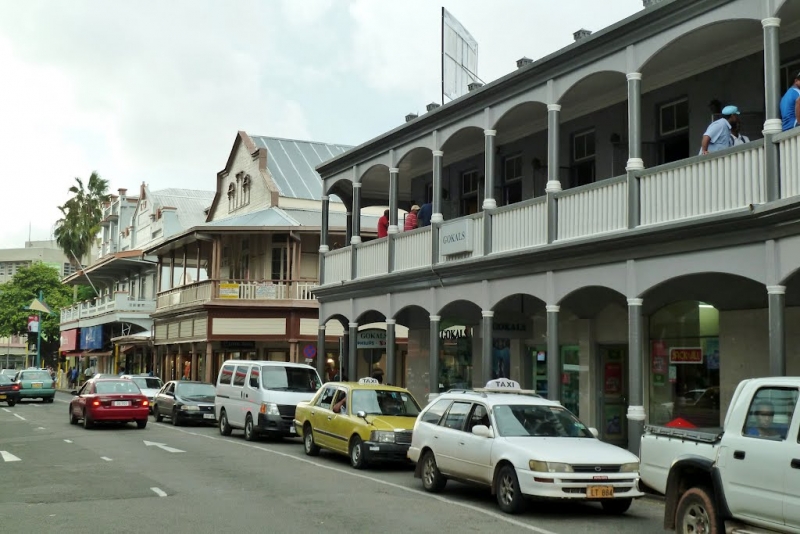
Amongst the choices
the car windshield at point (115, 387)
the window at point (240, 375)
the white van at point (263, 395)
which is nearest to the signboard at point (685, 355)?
the white van at point (263, 395)

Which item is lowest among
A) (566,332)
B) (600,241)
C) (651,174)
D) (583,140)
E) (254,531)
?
(254,531)

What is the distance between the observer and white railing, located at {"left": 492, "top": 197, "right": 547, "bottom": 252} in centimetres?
1878

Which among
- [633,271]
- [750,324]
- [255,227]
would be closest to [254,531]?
[633,271]

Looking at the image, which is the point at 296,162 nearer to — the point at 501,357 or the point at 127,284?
the point at 127,284

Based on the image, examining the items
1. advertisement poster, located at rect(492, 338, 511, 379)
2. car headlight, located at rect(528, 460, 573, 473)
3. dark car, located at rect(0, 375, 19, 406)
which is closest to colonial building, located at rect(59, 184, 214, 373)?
dark car, located at rect(0, 375, 19, 406)

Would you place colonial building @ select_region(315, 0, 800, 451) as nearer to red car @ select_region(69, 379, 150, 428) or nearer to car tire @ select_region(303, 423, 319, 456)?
car tire @ select_region(303, 423, 319, 456)

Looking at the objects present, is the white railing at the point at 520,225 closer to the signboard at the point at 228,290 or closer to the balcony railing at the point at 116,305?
the signboard at the point at 228,290

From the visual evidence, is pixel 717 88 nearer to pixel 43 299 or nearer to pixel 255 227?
pixel 255 227

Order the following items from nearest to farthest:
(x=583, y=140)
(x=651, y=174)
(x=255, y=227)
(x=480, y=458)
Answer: (x=480, y=458) < (x=651, y=174) < (x=583, y=140) < (x=255, y=227)

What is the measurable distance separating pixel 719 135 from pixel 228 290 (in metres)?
27.6

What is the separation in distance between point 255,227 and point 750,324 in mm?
25717

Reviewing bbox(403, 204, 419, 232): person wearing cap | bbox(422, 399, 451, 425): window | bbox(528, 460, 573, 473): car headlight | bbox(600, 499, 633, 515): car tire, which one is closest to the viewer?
bbox(528, 460, 573, 473): car headlight

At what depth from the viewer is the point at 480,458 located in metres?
12.8

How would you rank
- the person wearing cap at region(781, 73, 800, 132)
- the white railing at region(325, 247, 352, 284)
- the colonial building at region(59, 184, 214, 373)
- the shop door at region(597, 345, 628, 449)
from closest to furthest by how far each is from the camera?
the person wearing cap at region(781, 73, 800, 132), the shop door at region(597, 345, 628, 449), the white railing at region(325, 247, 352, 284), the colonial building at region(59, 184, 214, 373)
